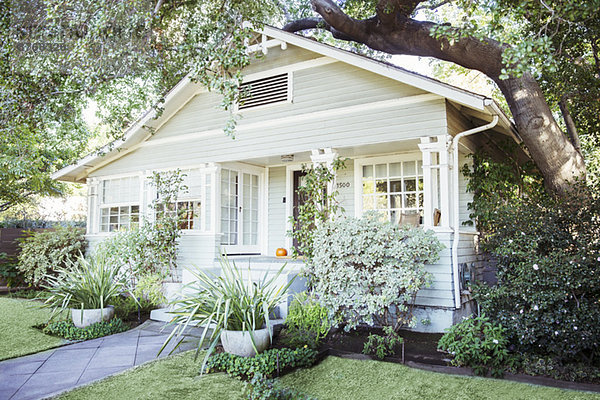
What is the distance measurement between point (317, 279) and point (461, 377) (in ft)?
8.06

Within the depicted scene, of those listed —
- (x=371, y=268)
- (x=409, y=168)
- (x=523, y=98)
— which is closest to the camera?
(x=371, y=268)

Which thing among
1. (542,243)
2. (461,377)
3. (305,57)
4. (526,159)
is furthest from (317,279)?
(526,159)

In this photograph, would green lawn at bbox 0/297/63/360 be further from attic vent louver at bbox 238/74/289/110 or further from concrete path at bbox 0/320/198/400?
attic vent louver at bbox 238/74/289/110

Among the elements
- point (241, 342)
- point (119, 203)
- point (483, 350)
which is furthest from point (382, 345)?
point (119, 203)

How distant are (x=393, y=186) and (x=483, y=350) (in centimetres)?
417

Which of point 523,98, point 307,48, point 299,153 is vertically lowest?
point 299,153

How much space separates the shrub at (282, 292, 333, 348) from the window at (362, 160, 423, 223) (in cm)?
319

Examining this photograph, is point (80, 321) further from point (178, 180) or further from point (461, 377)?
point (461, 377)

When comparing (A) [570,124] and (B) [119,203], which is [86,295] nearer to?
(B) [119,203]

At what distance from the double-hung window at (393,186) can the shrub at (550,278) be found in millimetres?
2523

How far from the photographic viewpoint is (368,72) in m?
7.89

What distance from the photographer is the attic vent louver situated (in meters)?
8.80

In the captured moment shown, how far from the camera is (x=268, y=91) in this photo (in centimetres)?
898

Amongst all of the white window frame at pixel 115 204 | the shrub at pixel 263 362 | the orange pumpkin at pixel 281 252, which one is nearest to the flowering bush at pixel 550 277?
the shrub at pixel 263 362
